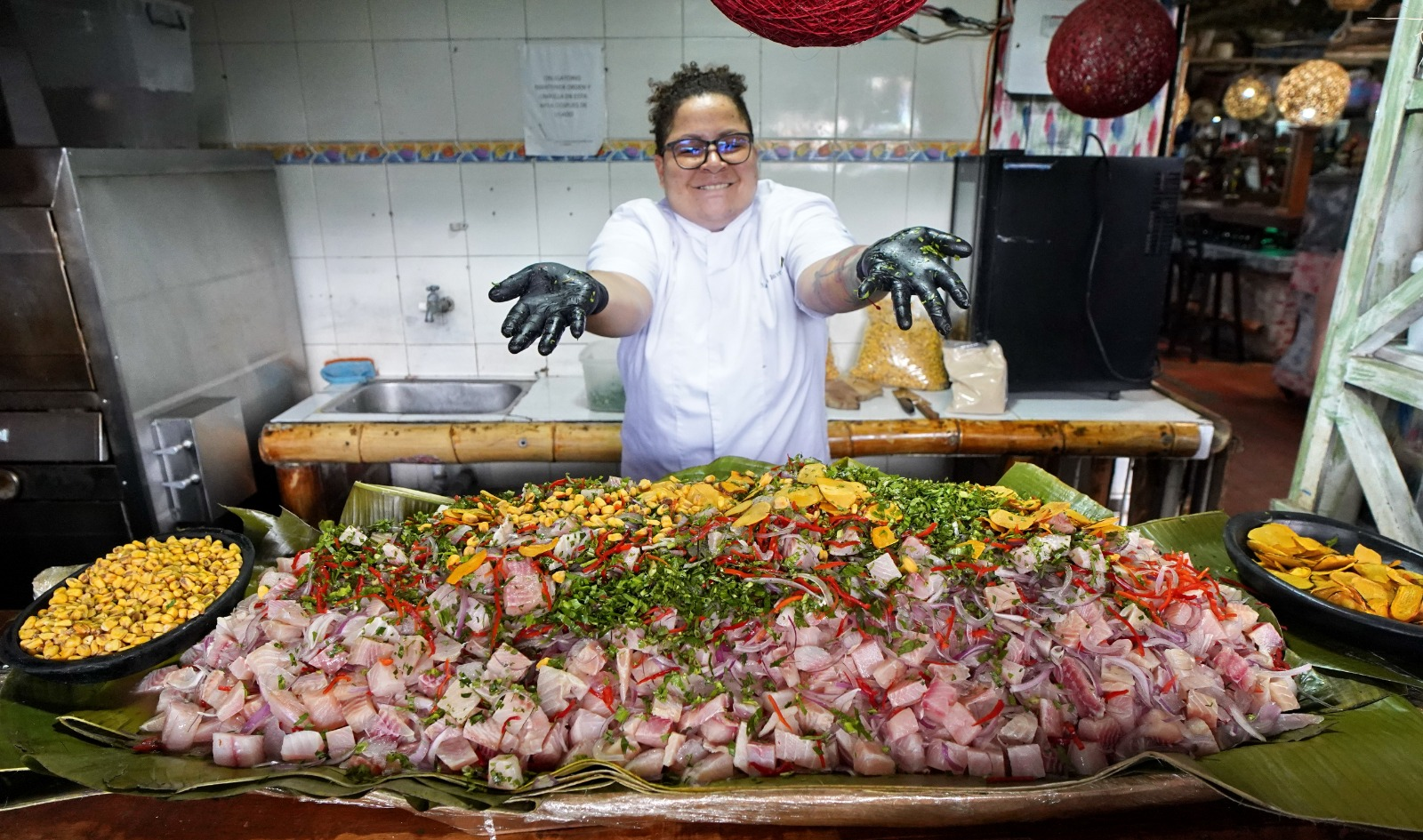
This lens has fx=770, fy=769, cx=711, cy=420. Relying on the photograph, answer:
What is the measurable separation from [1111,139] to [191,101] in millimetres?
4048

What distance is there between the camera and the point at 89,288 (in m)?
2.68

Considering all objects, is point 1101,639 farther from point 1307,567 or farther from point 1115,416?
point 1115,416

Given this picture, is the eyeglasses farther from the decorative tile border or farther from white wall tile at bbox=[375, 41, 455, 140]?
white wall tile at bbox=[375, 41, 455, 140]

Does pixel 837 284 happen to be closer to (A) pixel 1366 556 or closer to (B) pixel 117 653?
(A) pixel 1366 556

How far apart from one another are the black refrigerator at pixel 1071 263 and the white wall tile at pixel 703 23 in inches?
47.8

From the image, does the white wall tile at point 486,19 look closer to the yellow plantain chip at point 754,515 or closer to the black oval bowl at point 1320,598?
the yellow plantain chip at point 754,515

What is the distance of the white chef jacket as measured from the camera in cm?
237

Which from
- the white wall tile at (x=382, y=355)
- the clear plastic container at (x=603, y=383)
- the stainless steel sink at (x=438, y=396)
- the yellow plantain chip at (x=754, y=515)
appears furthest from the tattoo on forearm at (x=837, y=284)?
the white wall tile at (x=382, y=355)

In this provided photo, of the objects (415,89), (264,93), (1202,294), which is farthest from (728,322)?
(1202,294)

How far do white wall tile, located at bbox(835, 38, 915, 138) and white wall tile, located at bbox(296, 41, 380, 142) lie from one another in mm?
2162

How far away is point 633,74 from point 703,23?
38 cm

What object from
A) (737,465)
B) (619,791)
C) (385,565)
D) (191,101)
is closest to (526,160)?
(191,101)

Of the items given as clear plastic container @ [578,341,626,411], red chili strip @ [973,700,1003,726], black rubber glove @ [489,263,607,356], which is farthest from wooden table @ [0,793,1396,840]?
clear plastic container @ [578,341,626,411]

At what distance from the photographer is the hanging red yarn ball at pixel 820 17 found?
1.23 m
